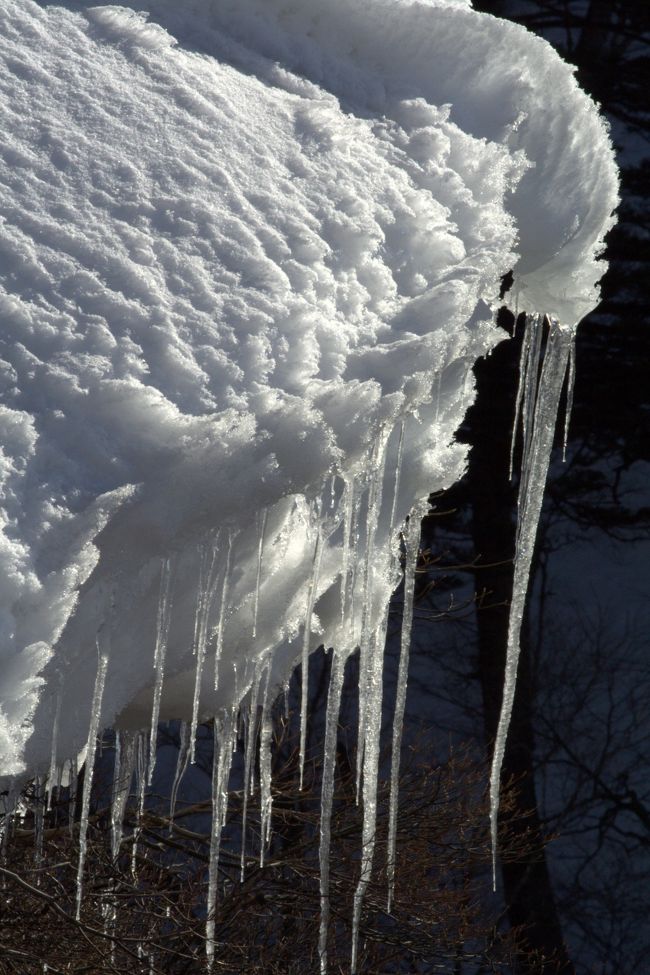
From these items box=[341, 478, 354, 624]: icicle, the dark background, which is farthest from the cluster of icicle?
the dark background

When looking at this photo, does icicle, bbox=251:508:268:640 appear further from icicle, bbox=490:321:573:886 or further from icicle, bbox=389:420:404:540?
icicle, bbox=490:321:573:886

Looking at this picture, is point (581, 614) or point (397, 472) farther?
point (581, 614)

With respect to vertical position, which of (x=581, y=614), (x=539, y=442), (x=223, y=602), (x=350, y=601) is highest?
(x=581, y=614)

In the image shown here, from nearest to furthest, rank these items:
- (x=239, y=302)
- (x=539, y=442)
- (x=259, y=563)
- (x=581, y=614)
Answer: (x=239, y=302) < (x=259, y=563) < (x=539, y=442) < (x=581, y=614)

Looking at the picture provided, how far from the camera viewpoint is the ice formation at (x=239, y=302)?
2.85ft

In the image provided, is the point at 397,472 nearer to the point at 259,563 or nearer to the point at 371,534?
the point at 371,534

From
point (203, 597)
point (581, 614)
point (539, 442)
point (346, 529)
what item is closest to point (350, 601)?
point (346, 529)

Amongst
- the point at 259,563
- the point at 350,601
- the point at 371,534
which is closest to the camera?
the point at 259,563

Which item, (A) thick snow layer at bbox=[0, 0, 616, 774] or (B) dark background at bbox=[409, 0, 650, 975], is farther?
(B) dark background at bbox=[409, 0, 650, 975]

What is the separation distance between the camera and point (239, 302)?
1.02m

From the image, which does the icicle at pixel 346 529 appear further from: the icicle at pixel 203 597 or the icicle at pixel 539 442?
the icicle at pixel 539 442

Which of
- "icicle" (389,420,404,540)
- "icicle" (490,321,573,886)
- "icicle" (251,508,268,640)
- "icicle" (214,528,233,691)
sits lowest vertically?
"icicle" (214,528,233,691)

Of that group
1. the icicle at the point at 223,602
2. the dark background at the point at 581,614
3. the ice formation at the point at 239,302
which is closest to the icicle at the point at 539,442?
the ice formation at the point at 239,302

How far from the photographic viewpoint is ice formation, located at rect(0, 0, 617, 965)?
0.87 meters
